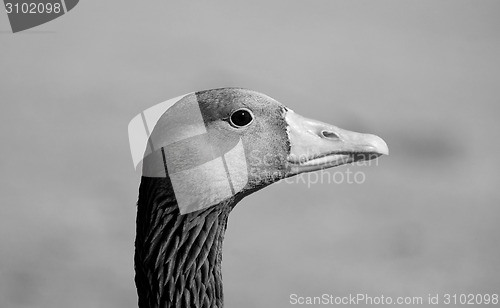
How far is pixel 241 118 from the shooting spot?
13.0 ft

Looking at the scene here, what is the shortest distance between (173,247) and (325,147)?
0.88m

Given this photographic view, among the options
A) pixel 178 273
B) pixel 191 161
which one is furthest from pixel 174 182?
pixel 178 273

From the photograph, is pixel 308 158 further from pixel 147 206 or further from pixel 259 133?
pixel 147 206

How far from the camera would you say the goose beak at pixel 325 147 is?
155 inches

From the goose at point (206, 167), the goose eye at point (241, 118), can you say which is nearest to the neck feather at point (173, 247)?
the goose at point (206, 167)

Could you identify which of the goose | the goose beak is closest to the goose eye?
the goose

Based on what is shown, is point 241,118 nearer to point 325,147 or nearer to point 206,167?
point 206,167

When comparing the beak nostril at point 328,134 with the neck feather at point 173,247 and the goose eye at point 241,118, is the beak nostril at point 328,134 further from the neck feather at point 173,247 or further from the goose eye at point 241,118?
the neck feather at point 173,247

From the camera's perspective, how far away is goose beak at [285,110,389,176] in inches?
155

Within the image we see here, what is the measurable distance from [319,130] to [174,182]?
77 cm

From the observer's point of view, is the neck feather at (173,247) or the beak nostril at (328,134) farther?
the beak nostril at (328,134)

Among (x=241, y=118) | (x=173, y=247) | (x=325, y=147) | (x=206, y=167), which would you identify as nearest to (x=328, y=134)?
(x=325, y=147)

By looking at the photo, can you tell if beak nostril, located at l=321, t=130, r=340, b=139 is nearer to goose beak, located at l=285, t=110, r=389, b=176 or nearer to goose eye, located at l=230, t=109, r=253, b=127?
goose beak, located at l=285, t=110, r=389, b=176

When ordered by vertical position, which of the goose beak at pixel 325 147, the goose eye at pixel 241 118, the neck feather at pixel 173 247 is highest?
the goose eye at pixel 241 118
